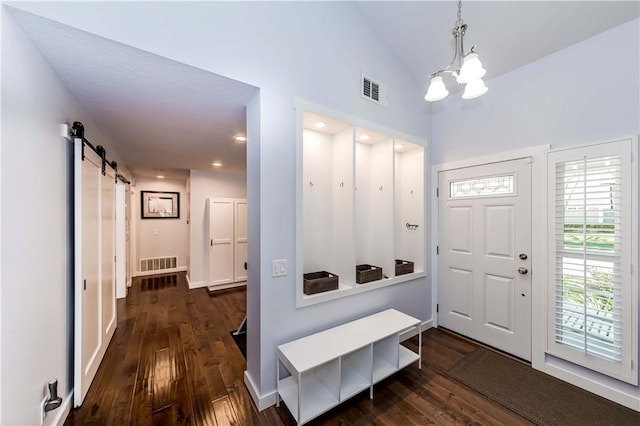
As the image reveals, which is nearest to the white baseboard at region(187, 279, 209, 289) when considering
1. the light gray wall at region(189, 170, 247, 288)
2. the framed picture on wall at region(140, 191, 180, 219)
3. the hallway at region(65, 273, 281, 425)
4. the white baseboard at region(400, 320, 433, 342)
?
the light gray wall at region(189, 170, 247, 288)

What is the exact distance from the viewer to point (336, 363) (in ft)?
6.07

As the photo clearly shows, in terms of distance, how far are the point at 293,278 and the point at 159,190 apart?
223 inches

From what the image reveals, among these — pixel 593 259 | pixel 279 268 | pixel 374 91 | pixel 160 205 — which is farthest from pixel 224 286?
pixel 593 259

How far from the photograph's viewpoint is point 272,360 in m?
1.89

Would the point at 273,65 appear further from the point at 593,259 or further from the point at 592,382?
the point at 592,382

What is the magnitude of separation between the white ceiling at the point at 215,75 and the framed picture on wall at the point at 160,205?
333cm

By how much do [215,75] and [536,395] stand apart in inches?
137

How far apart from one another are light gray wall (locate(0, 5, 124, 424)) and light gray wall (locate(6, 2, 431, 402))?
424mm

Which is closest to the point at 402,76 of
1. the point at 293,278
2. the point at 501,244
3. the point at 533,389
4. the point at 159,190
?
the point at 501,244

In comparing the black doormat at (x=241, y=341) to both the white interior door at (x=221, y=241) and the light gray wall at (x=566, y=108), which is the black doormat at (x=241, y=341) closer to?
Answer: the white interior door at (x=221, y=241)

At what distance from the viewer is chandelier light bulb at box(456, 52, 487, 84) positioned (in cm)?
138

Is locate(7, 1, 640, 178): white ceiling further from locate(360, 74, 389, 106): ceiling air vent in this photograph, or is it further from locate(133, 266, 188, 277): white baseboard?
locate(133, 266, 188, 277): white baseboard

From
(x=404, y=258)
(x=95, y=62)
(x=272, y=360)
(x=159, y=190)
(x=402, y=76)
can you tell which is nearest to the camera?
(x=95, y=62)

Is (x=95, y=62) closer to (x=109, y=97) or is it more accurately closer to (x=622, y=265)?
(x=109, y=97)
